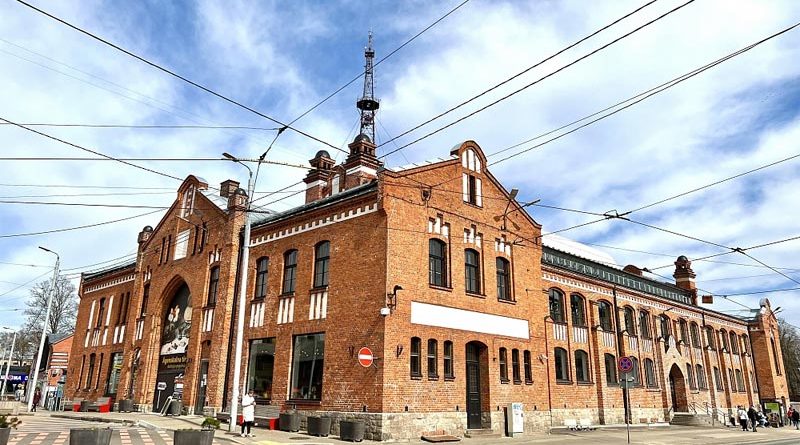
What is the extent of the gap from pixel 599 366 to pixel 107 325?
1154 inches

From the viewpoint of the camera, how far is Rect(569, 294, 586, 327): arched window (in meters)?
29.6

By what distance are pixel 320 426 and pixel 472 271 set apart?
852cm

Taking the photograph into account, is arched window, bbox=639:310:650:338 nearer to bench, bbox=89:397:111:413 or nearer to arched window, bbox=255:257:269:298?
arched window, bbox=255:257:269:298

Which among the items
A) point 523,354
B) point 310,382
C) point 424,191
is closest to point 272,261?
point 310,382

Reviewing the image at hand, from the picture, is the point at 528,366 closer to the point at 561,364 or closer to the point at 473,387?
the point at 473,387

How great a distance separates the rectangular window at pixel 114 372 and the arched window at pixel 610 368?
88.7ft

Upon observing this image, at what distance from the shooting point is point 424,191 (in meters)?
21.2

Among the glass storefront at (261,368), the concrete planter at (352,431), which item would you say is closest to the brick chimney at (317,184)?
the glass storefront at (261,368)

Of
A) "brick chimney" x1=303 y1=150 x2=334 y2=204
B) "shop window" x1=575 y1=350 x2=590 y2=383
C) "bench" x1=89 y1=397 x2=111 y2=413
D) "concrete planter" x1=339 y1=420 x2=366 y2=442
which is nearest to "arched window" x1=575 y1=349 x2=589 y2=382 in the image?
"shop window" x1=575 y1=350 x2=590 y2=383

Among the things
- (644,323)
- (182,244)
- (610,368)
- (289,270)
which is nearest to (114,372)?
(182,244)

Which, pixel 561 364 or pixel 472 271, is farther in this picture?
pixel 561 364

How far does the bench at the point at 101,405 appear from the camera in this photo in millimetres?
29656

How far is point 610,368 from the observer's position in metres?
30.5

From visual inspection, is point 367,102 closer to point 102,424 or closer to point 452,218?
point 452,218
